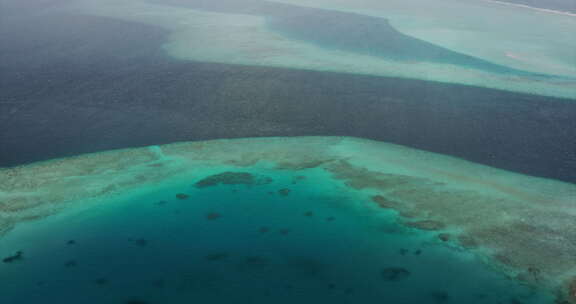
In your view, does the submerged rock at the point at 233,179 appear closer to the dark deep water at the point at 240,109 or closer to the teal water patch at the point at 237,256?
the teal water patch at the point at 237,256

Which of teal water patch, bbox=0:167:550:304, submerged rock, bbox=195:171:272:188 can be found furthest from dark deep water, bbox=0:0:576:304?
submerged rock, bbox=195:171:272:188

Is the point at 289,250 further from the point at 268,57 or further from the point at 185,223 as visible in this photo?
the point at 268,57

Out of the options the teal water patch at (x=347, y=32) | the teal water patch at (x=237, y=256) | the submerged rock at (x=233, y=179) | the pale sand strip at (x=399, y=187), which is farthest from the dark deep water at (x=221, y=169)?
the teal water patch at (x=347, y=32)

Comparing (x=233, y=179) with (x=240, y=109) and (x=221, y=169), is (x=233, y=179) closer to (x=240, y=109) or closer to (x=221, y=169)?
(x=221, y=169)

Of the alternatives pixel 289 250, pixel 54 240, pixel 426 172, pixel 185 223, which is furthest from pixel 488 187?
pixel 54 240

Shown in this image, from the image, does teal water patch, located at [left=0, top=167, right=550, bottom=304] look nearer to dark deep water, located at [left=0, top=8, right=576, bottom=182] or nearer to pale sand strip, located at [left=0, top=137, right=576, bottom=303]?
pale sand strip, located at [left=0, top=137, right=576, bottom=303]
